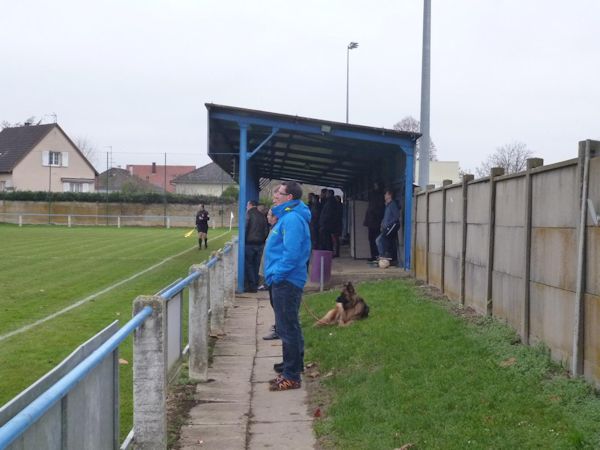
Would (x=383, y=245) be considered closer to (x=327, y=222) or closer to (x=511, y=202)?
(x=327, y=222)

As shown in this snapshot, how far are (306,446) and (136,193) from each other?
179 ft

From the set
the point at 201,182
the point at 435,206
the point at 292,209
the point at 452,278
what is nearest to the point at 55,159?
the point at 201,182

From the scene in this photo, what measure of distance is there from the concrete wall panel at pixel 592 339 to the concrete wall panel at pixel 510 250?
1.74 meters

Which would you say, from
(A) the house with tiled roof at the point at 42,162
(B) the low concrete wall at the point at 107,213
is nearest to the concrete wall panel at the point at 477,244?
(B) the low concrete wall at the point at 107,213

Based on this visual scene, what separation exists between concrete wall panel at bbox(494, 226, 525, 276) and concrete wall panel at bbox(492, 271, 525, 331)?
83 millimetres

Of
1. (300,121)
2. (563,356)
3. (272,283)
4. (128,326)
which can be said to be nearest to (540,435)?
(563,356)

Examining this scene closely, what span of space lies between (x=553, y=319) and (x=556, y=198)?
1053 millimetres

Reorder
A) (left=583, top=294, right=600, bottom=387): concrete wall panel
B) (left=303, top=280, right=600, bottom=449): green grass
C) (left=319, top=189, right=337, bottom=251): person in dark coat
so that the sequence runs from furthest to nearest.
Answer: (left=319, top=189, right=337, bottom=251): person in dark coat
(left=583, top=294, right=600, bottom=387): concrete wall panel
(left=303, top=280, right=600, bottom=449): green grass

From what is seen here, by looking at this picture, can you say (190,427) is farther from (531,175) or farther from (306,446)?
(531,175)

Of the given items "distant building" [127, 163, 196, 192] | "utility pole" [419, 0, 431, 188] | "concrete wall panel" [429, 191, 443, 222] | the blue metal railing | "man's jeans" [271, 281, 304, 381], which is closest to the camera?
the blue metal railing

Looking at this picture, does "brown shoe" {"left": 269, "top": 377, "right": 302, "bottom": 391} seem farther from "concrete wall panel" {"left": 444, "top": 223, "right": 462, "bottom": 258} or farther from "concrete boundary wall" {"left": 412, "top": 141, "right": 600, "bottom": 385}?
"concrete wall panel" {"left": 444, "top": 223, "right": 462, "bottom": 258}

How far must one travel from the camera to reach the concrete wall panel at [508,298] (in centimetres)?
769

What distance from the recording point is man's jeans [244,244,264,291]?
15414 millimetres

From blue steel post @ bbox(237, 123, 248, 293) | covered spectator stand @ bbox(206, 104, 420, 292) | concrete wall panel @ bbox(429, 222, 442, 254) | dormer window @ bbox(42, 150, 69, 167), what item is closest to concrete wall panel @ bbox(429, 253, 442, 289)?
concrete wall panel @ bbox(429, 222, 442, 254)
